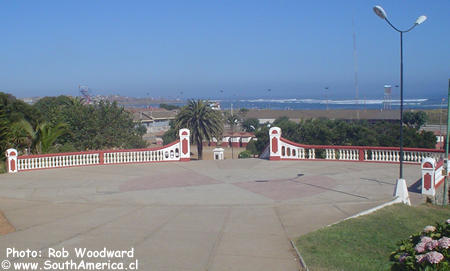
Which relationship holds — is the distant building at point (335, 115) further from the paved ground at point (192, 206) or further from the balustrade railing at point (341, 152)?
the paved ground at point (192, 206)

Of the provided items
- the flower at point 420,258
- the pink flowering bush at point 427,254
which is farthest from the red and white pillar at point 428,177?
the flower at point 420,258

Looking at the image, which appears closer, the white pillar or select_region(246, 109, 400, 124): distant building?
the white pillar

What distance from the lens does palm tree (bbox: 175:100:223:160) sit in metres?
54.5

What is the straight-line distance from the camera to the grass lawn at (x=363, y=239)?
8469mm

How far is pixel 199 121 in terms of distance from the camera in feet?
180

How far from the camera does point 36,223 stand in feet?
37.5

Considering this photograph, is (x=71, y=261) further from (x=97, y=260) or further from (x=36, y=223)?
(x=36, y=223)

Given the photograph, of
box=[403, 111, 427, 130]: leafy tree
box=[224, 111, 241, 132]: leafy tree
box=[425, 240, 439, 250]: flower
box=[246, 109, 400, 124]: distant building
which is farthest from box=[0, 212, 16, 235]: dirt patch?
box=[224, 111, 241, 132]: leafy tree

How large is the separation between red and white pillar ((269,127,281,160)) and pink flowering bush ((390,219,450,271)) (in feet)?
52.5

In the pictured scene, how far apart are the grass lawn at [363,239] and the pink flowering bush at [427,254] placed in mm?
1222

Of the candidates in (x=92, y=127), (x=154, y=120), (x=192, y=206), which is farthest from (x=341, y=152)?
(x=154, y=120)

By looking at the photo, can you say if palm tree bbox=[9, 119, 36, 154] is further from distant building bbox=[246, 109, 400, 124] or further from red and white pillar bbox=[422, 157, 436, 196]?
distant building bbox=[246, 109, 400, 124]

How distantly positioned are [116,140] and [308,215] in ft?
104

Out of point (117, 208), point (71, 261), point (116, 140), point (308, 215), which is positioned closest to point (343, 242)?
point (308, 215)
